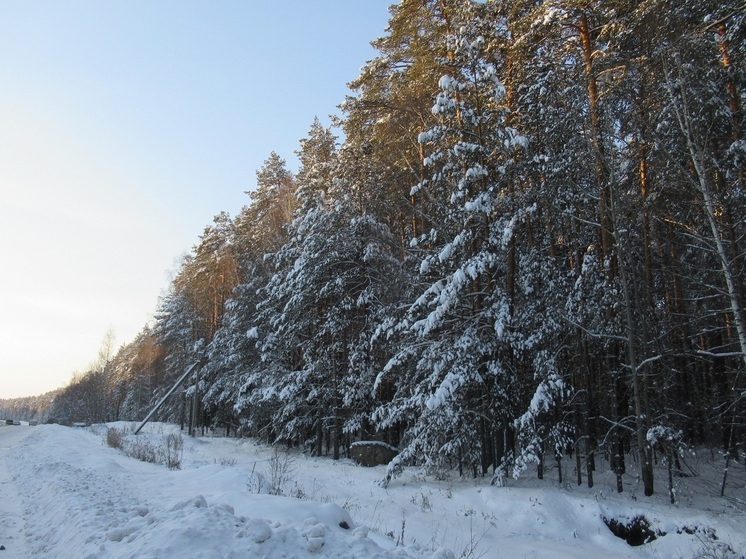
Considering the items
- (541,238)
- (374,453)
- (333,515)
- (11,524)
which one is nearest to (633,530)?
(333,515)

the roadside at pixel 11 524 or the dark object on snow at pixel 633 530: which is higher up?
the roadside at pixel 11 524

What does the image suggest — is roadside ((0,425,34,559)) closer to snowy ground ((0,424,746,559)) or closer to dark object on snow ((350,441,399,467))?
snowy ground ((0,424,746,559))

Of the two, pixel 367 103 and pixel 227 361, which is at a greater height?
pixel 367 103

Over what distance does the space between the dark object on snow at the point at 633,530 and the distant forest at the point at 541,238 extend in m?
1.75

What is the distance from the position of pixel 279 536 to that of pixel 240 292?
2318 centimetres

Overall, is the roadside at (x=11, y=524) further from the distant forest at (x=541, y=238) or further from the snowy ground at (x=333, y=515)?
the distant forest at (x=541, y=238)

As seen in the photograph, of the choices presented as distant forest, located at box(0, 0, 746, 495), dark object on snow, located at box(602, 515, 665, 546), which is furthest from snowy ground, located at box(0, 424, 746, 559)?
distant forest, located at box(0, 0, 746, 495)

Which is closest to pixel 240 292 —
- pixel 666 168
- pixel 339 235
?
pixel 339 235

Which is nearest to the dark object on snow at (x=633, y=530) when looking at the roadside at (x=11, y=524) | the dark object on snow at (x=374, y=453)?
the dark object on snow at (x=374, y=453)

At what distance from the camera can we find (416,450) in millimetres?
12805

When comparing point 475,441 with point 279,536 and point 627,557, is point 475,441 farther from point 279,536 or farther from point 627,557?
point 279,536

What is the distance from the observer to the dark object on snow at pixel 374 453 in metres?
16.5

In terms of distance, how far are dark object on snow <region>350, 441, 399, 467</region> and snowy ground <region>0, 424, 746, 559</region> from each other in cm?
124

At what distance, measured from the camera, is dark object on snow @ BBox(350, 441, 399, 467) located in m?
16.5
